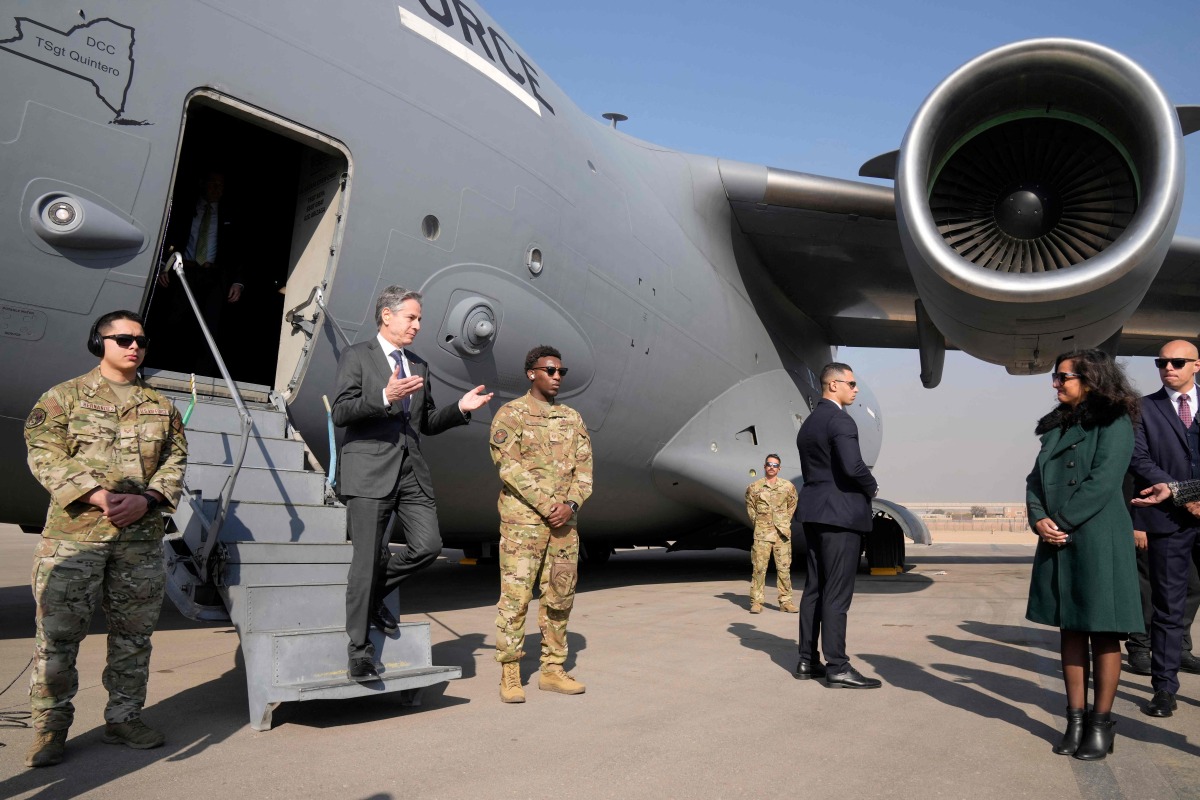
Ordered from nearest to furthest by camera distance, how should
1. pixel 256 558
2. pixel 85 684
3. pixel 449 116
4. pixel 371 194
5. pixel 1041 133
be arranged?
pixel 256 558, pixel 85 684, pixel 371 194, pixel 449 116, pixel 1041 133

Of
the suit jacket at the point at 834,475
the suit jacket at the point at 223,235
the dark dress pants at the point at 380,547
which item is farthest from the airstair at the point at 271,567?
the suit jacket at the point at 834,475

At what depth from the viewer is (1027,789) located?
9.52 ft

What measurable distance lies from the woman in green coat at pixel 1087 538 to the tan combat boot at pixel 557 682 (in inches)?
78.3

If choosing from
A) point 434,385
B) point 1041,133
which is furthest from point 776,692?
point 1041,133

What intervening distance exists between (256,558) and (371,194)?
227cm

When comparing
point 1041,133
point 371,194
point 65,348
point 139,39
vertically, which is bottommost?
point 65,348

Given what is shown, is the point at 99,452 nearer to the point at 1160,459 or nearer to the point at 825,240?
the point at 1160,459

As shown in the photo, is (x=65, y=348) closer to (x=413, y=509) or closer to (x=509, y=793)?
(x=413, y=509)

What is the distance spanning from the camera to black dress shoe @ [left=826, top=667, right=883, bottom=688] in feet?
14.6

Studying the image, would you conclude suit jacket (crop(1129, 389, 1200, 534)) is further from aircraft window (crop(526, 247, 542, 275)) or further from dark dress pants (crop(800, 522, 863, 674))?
aircraft window (crop(526, 247, 542, 275))

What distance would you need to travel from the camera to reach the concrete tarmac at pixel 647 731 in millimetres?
2889

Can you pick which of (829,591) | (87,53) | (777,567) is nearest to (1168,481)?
(829,591)

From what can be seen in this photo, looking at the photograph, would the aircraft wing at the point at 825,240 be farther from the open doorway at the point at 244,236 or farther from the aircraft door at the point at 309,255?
the aircraft door at the point at 309,255

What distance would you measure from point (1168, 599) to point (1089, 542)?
4.16ft
